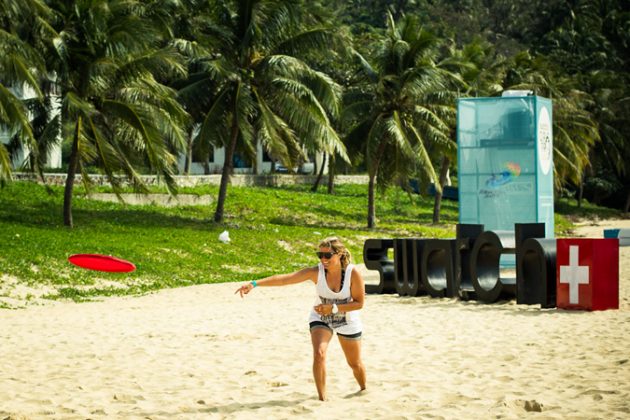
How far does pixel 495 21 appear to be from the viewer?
81562 millimetres

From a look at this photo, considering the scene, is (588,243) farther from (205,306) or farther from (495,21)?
(495,21)

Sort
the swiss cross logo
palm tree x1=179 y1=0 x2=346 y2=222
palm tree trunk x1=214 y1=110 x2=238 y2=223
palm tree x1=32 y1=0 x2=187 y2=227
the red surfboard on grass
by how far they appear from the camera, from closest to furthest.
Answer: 1. the red surfboard on grass
2. the swiss cross logo
3. palm tree x1=32 y1=0 x2=187 y2=227
4. palm tree x1=179 y1=0 x2=346 y2=222
5. palm tree trunk x1=214 y1=110 x2=238 y2=223

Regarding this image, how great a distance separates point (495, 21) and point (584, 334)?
72861 mm

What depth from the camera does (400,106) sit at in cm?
3400

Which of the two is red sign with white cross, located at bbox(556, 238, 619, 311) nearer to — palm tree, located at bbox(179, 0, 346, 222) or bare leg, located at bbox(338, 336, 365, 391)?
bare leg, located at bbox(338, 336, 365, 391)

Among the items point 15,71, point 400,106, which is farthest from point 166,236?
point 400,106

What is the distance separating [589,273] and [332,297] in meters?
7.65

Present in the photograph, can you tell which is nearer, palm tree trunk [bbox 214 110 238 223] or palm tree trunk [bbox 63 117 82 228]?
palm tree trunk [bbox 63 117 82 228]

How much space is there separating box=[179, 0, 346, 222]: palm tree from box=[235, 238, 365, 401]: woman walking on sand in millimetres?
19968

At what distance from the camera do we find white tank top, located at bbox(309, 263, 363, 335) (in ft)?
25.6

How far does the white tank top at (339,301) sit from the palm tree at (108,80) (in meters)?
15.8

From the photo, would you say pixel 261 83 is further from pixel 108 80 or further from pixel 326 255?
pixel 326 255

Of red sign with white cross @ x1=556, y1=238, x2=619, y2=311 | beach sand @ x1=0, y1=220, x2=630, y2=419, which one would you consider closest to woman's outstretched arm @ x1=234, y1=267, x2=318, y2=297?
beach sand @ x1=0, y1=220, x2=630, y2=419

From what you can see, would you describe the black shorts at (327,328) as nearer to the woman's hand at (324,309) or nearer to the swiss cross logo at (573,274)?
the woman's hand at (324,309)
